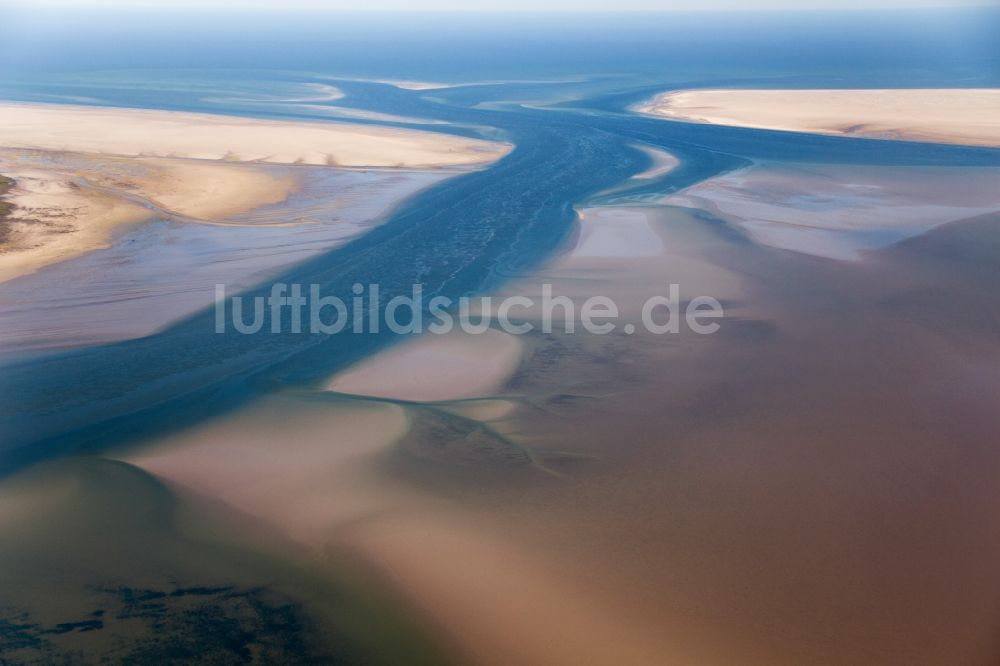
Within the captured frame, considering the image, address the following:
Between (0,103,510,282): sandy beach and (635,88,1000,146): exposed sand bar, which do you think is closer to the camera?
(0,103,510,282): sandy beach

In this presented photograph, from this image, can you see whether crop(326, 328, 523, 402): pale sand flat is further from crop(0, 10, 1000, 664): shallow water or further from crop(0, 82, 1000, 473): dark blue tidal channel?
crop(0, 82, 1000, 473): dark blue tidal channel

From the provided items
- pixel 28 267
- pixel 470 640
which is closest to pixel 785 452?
pixel 470 640

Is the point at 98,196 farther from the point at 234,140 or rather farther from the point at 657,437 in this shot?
the point at 657,437

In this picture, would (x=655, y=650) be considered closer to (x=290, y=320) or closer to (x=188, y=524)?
(x=188, y=524)

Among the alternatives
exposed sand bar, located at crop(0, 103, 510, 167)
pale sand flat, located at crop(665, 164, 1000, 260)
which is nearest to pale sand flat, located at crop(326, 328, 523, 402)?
pale sand flat, located at crop(665, 164, 1000, 260)

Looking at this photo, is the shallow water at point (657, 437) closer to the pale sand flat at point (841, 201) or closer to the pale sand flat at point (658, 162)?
the pale sand flat at point (841, 201)

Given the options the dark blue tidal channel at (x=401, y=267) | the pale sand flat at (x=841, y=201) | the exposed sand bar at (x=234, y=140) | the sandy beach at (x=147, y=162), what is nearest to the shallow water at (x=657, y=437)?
the dark blue tidal channel at (x=401, y=267)
